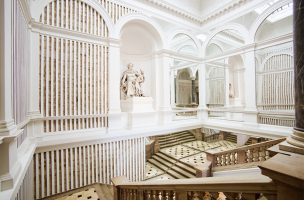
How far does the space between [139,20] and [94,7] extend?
2.18 metres

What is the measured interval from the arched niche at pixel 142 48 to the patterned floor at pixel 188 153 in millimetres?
3680

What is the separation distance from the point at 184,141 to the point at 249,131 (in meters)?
4.91

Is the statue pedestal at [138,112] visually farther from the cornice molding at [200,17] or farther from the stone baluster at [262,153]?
the cornice molding at [200,17]

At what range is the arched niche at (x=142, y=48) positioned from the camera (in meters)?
8.45

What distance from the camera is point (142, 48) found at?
366 inches

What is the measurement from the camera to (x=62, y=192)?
5668 mm

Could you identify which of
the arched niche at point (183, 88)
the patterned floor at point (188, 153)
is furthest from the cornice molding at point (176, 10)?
the arched niche at point (183, 88)

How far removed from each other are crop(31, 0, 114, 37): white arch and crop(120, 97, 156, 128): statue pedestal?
3018 mm

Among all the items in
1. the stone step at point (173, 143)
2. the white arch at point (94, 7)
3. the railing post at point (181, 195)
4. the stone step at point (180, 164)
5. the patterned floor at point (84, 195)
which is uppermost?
the white arch at point (94, 7)

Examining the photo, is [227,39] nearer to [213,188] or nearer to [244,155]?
[244,155]

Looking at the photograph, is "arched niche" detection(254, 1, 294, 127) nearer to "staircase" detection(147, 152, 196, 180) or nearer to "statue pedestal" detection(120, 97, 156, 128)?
"staircase" detection(147, 152, 196, 180)

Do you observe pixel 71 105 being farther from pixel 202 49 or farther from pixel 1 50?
pixel 202 49

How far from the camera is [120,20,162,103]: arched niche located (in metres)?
8.45

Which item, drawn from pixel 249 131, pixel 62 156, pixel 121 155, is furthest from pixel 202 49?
pixel 62 156
